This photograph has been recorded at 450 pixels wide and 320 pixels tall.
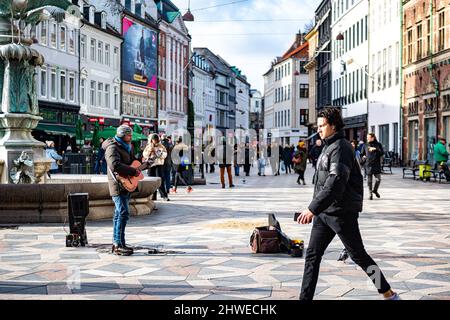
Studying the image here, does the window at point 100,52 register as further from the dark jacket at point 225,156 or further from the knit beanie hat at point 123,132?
the knit beanie hat at point 123,132

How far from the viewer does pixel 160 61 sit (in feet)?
253

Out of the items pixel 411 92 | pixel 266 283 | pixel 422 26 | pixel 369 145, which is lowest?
pixel 266 283

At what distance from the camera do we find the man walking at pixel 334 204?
22.0ft

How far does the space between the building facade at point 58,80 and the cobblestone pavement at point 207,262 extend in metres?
32.8

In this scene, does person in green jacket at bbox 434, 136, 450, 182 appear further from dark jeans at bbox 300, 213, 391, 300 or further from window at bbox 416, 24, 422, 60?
dark jeans at bbox 300, 213, 391, 300

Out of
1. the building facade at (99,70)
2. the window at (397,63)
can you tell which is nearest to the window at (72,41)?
the building facade at (99,70)

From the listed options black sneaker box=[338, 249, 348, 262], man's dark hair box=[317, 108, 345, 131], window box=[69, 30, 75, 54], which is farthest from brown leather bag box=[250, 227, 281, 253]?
window box=[69, 30, 75, 54]

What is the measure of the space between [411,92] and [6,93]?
107 ft

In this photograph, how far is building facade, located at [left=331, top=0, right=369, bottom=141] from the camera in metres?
58.4

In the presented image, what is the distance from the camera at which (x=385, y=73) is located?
52438mm

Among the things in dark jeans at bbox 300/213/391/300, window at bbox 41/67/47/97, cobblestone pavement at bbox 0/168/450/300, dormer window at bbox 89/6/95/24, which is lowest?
cobblestone pavement at bbox 0/168/450/300

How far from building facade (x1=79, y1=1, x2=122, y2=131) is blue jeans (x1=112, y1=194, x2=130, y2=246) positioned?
45.1 meters

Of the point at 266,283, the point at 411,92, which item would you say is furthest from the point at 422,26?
the point at 266,283
